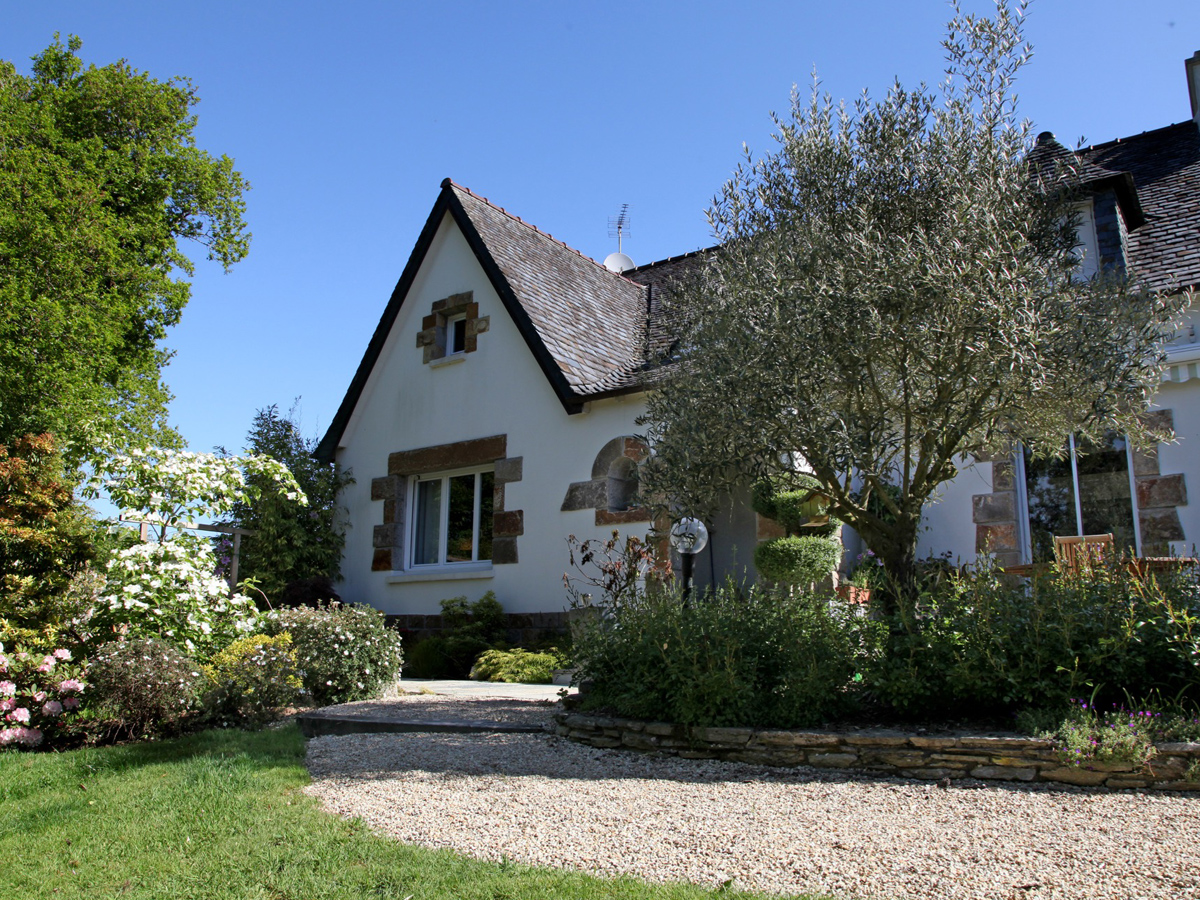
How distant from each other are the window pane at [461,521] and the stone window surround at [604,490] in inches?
80.6

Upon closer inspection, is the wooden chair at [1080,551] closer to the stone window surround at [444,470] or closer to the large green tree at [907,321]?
the large green tree at [907,321]

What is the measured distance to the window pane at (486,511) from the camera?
12469 mm

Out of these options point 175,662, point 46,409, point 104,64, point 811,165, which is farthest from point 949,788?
point 104,64

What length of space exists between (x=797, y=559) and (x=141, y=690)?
633 centimetres

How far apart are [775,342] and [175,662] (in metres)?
5.08

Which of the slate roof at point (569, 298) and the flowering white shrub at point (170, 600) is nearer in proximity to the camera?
the flowering white shrub at point (170, 600)

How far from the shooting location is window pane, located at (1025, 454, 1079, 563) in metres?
9.64

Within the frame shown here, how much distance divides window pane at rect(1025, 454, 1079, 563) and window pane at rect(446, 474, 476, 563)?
24.2 ft

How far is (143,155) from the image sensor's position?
15344 mm

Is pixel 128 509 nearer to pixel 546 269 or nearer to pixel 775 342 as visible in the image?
pixel 775 342

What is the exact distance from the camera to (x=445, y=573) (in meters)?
12.4

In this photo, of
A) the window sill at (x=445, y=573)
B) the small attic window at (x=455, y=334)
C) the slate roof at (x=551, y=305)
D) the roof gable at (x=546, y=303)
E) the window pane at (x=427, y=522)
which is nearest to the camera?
the slate roof at (x=551, y=305)

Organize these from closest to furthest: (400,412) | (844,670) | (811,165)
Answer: (844,670)
(811,165)
(400,412)

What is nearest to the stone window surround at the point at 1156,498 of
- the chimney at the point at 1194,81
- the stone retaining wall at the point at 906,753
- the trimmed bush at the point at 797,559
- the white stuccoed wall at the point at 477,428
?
the trimmed bush at the point at 797,559
